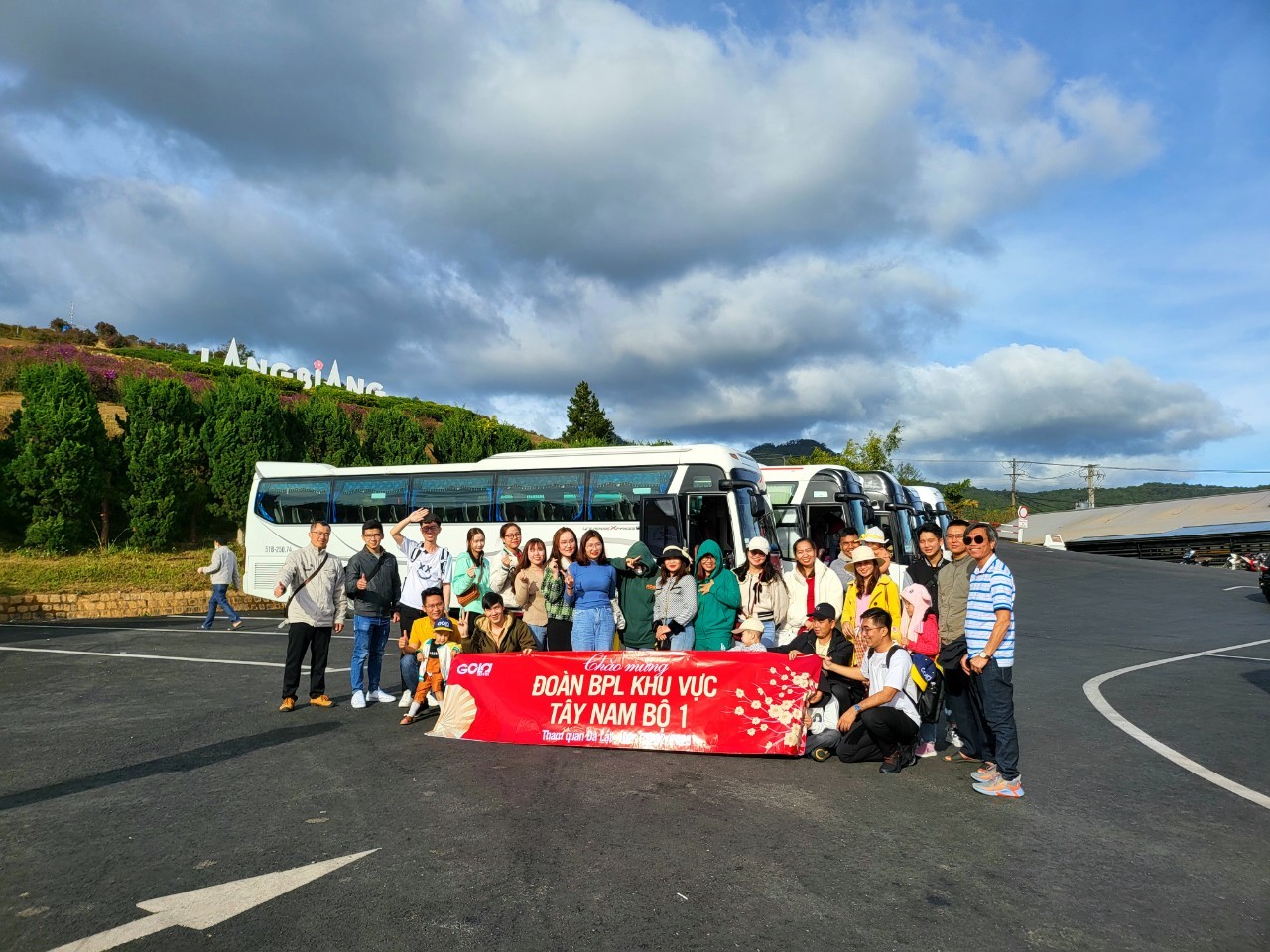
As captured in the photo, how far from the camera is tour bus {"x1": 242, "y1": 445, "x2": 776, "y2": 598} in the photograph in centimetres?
1571

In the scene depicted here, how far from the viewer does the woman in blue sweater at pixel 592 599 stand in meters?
8.09

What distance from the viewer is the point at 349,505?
2014 cm

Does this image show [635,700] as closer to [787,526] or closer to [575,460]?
[575,460]

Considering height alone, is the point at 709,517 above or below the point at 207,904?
above

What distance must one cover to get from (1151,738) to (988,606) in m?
2.86

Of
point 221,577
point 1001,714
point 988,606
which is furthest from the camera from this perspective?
point 221,577

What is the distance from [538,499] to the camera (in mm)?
18188

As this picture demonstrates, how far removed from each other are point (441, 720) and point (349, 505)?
13841mm

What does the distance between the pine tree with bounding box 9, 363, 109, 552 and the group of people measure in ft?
57.7

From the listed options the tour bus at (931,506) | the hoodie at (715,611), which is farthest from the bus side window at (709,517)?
the tour bus at (931,506)

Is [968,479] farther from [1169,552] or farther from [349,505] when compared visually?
[349,505]

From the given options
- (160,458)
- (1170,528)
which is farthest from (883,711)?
(1170,528)

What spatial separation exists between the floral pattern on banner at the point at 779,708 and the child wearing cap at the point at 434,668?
2929 millimetres

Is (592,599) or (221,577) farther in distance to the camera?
(221,577)
